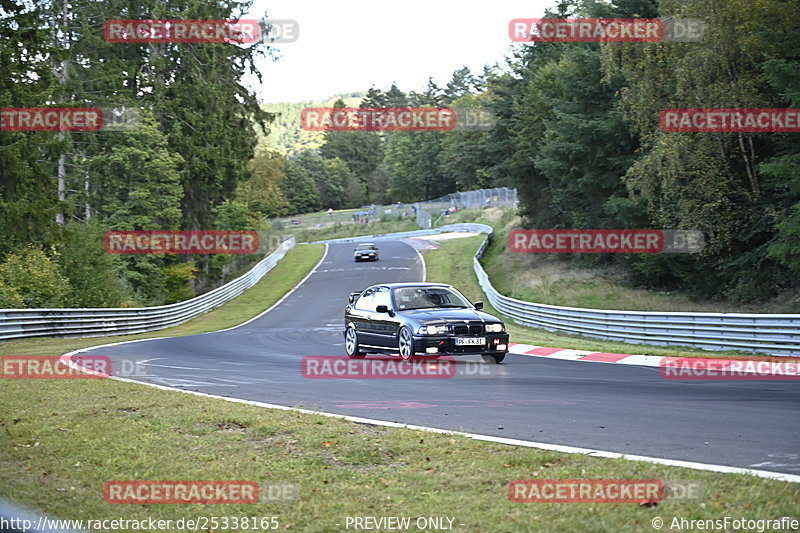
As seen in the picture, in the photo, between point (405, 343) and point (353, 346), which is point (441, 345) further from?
point (353, 346)

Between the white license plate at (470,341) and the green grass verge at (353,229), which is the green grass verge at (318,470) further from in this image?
the green grass verge at (353,229)

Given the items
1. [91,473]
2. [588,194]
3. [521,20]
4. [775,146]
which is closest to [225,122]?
[521,20]

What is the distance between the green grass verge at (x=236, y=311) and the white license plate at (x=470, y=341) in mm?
9955

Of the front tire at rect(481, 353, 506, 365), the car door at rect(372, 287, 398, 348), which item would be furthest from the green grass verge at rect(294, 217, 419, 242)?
the front tire at rect(481, 353, 506, 365)

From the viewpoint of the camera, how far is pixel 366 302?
1759cm

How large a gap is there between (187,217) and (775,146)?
3390cm

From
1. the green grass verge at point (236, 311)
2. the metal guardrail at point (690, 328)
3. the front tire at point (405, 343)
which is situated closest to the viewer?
the front tire at point (405, 343)

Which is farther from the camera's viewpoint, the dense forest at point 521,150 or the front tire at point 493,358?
the dense forest at point 521,150

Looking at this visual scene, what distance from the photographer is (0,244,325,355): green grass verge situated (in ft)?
72.6

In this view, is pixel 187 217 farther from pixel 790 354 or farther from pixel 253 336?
pixel 790 354

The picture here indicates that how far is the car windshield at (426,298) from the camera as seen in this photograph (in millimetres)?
16469

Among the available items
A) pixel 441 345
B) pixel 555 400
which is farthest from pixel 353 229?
pixel 555 400

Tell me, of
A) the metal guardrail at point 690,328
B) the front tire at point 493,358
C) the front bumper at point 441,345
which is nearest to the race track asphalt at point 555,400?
the front tire at point 493,358

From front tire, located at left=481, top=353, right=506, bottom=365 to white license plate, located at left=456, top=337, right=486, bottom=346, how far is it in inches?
27.3
